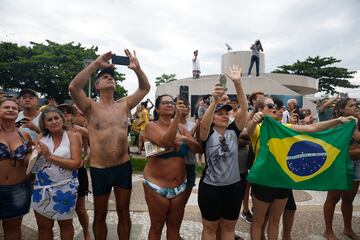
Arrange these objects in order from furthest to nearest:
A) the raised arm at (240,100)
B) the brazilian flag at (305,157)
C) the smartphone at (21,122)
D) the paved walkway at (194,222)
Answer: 1. the paved walkway at (194,222)
2. the smartphone at (21,122)
3. the brazilian flag at (305,157)
4. the raised arm at (240,100)

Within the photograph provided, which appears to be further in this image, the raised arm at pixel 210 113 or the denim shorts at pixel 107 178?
the denim shorts at pixel 107 178

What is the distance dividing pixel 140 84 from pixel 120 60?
426 mm

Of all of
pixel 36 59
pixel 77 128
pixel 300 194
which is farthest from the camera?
pixel 36 59

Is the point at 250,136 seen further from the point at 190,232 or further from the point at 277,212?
the point at 190,232

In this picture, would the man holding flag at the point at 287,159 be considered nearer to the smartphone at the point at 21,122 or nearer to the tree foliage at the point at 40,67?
the smartphone at the point at 21,122

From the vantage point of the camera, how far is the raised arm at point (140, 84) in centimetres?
361

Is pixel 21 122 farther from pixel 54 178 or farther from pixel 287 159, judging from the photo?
pixel 287 159

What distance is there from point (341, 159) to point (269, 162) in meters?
0.87

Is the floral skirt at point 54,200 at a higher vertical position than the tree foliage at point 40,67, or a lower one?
lower

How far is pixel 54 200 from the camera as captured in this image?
304 cm

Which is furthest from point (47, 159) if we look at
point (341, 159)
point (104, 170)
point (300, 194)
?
point (300, 194)

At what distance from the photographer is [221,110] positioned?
3.16 metres

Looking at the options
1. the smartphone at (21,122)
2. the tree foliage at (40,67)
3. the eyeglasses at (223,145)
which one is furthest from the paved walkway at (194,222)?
the tree foliage at (40,67)

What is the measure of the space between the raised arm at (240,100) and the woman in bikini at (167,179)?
52 centimetres
